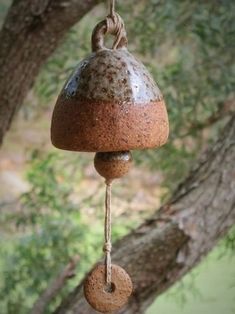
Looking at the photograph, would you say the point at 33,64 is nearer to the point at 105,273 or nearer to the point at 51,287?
the point at 51,287

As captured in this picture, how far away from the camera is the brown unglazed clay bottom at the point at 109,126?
2.36 feet

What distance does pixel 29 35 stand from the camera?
4.76 ft

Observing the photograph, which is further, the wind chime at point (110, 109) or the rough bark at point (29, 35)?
the rough bark at point (29, 35)

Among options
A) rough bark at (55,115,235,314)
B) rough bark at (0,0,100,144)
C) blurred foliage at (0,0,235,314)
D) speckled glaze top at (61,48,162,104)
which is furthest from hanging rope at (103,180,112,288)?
blurred foliage at (0,0,235,314)

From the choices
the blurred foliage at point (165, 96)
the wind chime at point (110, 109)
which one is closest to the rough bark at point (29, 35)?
the blurred foliage at point (165, 96)

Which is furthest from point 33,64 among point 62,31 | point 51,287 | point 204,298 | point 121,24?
point 204,298

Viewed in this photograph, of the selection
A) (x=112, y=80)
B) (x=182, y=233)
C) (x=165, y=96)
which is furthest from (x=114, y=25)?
(x=165, y=96)

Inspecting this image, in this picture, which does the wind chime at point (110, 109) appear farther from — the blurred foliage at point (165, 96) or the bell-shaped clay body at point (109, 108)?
the blurred foliage at point (165, 96)

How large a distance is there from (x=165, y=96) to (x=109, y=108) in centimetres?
115

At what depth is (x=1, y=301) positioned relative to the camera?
2129 mm

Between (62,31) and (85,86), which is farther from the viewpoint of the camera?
(62,31)

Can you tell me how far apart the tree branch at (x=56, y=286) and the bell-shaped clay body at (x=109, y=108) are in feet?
2.77

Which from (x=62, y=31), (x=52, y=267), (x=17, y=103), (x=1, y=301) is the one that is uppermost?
(x=62, y=31)

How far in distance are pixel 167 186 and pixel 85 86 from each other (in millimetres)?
1352
